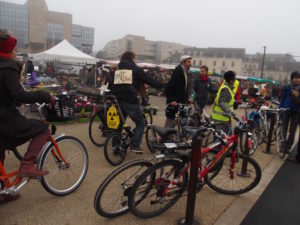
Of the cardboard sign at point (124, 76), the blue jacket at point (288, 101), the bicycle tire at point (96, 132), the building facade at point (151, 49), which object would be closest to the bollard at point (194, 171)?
the cardboard sign at point (124, 76)

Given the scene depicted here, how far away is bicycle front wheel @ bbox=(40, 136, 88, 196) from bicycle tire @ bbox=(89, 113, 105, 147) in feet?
5.60

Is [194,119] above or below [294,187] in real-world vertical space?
above

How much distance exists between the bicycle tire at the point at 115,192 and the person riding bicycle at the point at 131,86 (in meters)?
1.62

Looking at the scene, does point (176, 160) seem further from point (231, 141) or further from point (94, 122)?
point (94, 122)

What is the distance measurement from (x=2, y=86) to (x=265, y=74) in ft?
309

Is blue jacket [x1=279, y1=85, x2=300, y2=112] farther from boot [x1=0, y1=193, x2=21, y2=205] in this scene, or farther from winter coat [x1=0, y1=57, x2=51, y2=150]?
boot [x1=0, y1=193, x2=21, y2=205]

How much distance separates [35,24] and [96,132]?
97.3 m

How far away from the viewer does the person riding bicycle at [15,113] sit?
2.40 meters

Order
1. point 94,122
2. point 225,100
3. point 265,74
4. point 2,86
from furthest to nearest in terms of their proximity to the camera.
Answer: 1. point 265,74
2. point 94,122
3. point 225,100
4. point 2,86

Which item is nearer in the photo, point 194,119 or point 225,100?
point 225,100

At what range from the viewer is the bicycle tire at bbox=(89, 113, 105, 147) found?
520 cm

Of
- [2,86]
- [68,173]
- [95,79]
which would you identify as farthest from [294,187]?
[95,79]

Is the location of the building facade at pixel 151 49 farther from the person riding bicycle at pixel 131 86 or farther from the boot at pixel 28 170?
the boot at pixel 28 170

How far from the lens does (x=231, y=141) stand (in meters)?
3.34
